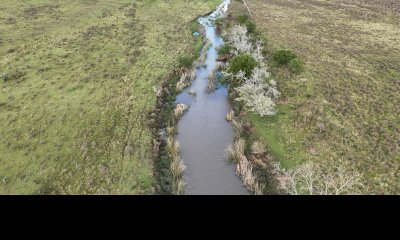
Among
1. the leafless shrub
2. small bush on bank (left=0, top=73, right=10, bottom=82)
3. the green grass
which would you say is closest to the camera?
the leafless shrub

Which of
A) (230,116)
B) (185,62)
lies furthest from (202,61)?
(230,116)

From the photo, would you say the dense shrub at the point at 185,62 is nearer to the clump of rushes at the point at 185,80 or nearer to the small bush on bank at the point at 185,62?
the small bush on bank at the point at 185,62

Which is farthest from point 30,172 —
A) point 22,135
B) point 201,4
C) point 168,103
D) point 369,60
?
point 201,4

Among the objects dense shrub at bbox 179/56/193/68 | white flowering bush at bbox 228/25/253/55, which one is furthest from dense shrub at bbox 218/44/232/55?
dense shrub at bbox 179/56/193/68

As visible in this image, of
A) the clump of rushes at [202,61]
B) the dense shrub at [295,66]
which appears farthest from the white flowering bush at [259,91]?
the clump of rushes at [202,61]

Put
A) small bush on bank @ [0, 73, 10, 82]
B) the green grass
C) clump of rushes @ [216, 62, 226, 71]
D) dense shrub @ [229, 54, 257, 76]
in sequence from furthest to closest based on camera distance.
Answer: clump of rushes @ [216, 62, 226, 71]
small bush on bank @ [0, 73, 10, 82]
dense shrub @ [229, 54, 257, 76]
the green grass

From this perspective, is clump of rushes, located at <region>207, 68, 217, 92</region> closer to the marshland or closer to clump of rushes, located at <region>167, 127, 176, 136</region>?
the marshland

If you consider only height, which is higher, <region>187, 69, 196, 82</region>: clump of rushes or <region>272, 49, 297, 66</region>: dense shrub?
<region>272, 49, 297, 66</region>: dense shrub

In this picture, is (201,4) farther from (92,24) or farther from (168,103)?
(168,103)
